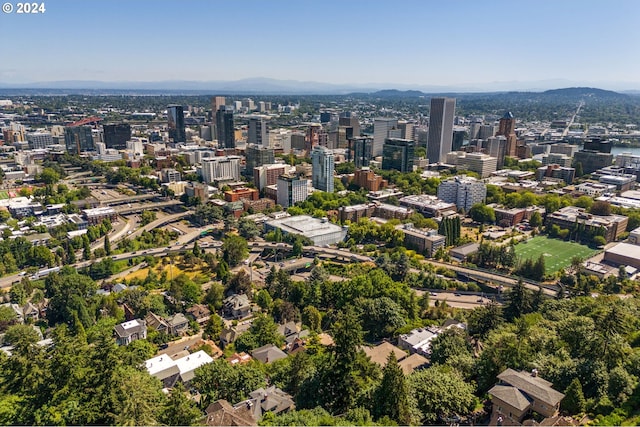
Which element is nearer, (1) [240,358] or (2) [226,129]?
(1) [240,358]

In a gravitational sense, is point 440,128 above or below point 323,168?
above

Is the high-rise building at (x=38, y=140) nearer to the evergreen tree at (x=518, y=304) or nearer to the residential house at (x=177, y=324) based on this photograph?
the residential house at (x=177, y=324)

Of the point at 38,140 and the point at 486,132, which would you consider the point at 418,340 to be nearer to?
the point at 486,132

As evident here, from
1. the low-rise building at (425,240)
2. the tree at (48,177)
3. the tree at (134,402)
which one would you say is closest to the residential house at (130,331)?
the tree at (134,402)

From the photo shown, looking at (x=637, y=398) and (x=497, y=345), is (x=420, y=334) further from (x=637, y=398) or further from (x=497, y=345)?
(x=637, y=398)

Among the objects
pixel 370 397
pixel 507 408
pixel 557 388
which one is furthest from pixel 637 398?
pixel 370 397

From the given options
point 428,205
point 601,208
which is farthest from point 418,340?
point 601,208
